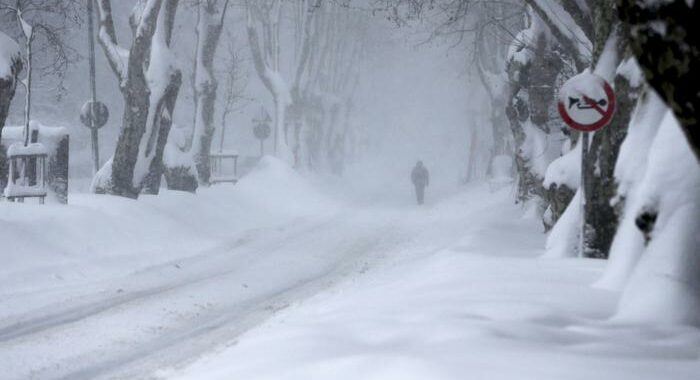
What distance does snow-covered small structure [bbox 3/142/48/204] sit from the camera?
13.3m

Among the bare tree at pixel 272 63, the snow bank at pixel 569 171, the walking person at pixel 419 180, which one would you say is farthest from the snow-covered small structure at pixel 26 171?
the walking person at pixel 419 180

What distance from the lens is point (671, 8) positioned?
2.93m

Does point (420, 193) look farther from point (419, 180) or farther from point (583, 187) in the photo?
point (583, 187)

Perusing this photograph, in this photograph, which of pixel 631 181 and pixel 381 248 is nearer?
pixel 631 181

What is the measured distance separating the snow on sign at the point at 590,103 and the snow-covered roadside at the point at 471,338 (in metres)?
1.43

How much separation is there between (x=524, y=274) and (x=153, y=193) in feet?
38.2

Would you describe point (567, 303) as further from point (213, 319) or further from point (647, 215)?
point (213, 319)

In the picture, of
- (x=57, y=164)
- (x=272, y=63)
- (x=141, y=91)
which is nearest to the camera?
(x=57, y=164)

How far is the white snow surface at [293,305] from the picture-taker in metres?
4.25

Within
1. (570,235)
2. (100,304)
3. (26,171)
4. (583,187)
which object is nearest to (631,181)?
(583,187)

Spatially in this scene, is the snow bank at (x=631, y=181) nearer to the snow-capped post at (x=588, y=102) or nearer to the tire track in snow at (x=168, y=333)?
the snow-capped post at (x=588, y=102)

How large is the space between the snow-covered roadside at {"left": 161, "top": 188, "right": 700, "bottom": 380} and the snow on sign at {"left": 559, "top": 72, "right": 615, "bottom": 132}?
4.71ft

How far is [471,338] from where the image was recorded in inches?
177

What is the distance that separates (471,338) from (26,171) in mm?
11036
